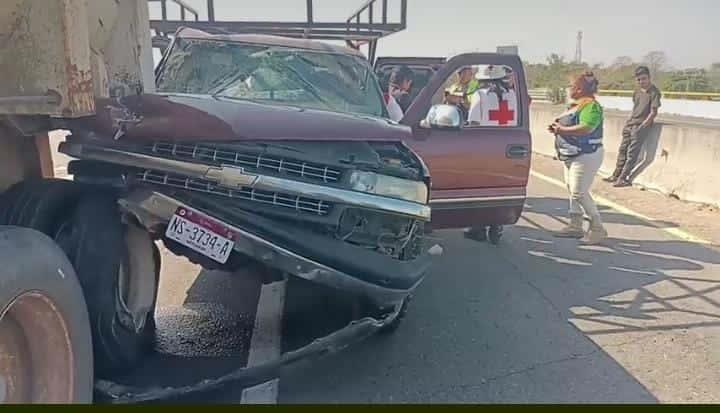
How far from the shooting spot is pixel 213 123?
121 inches

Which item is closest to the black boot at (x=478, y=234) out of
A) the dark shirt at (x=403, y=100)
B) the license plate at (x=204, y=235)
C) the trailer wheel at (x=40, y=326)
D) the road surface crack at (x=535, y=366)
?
the dark shirt at (x=403, y=100)

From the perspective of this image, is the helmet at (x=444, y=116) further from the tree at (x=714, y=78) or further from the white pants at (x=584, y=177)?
the tree at (x=714, y=78)

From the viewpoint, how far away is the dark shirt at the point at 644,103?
999 centimetres

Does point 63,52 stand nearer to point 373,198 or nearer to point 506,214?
point 373,198

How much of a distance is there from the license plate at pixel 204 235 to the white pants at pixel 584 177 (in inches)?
199

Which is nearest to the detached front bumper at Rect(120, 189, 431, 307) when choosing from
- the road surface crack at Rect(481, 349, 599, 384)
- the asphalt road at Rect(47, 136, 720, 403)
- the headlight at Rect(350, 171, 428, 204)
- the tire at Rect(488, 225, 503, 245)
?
the headlight at Rect(350, 171, 428, 204)

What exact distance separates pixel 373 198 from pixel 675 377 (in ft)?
7.30

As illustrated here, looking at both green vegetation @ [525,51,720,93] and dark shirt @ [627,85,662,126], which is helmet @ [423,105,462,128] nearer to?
dark shirt @ [627,85,662,126]

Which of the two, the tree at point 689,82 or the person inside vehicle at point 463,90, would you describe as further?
the tree at point 689,82

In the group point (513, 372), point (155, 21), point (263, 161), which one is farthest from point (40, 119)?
point (155, 21)

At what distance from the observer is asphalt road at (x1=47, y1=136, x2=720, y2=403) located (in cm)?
350

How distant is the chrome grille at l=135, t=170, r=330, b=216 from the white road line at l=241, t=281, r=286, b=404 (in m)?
0.87

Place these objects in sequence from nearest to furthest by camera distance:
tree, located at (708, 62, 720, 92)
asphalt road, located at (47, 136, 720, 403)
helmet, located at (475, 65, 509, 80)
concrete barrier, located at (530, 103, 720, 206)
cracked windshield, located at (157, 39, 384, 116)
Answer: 1. asphalt road, located at (47, 136, 720, 403)
2. cracked windshield, located at (157, 39, 384, 116)
3. helmet, located at (475, 65, 509, 80)
4. concrete barrier, located at (530, 103, 720, 206)
5. tree, located at (708, 62, 720, 92)

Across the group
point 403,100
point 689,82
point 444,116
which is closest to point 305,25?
point 403,100
